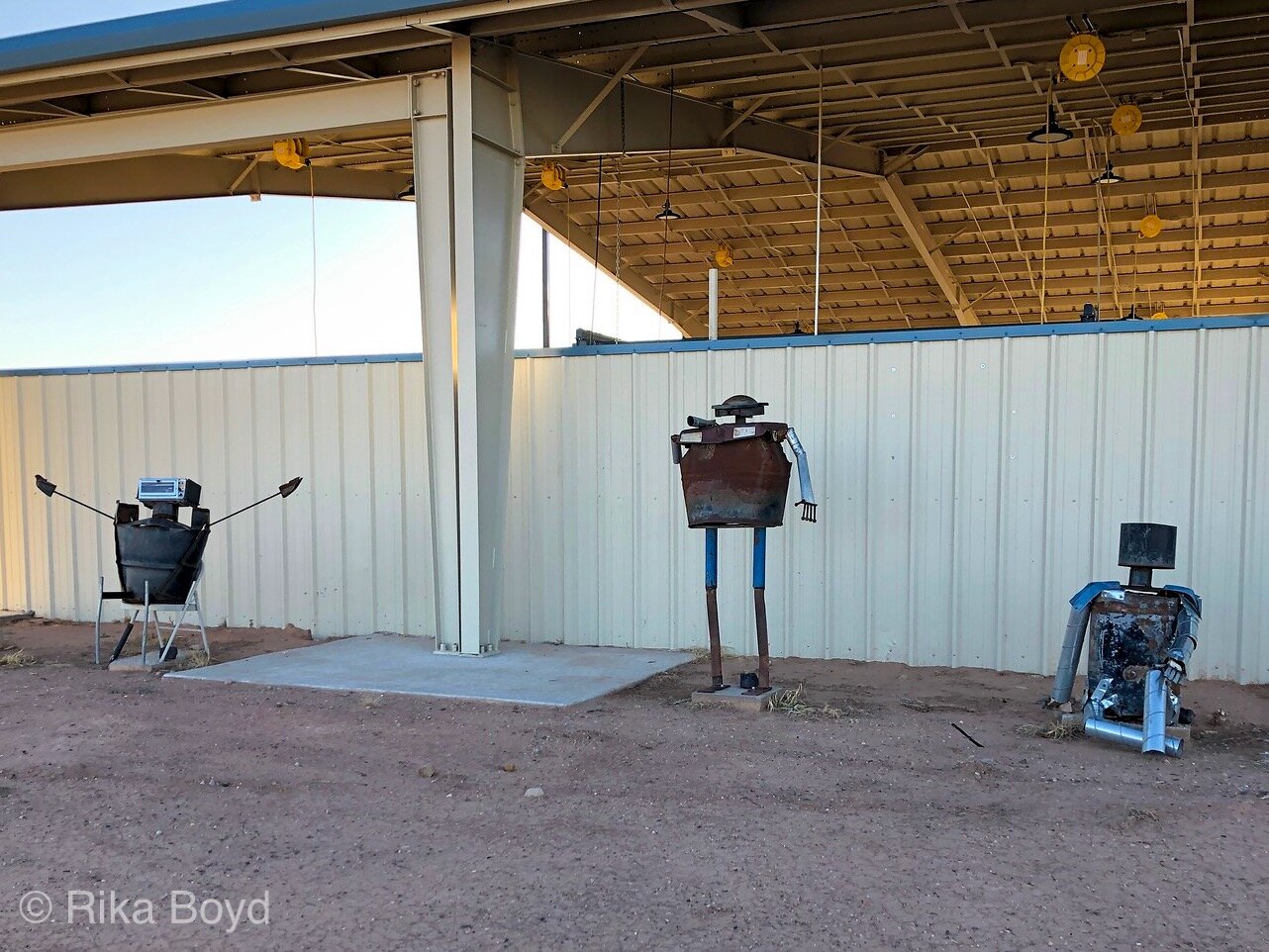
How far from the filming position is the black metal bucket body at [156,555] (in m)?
9.09

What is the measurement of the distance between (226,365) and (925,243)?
43.5ft

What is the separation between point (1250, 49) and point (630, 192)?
10.3 meters

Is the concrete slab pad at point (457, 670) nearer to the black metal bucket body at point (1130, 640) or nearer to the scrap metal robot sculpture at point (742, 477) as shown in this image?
the scrap metal robot sculpture at point (742, 477)

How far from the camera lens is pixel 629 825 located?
5012 millimetres

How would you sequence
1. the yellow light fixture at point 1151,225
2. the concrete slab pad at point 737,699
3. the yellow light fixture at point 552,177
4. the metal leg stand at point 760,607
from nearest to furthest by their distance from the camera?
the concrete slab pad at point 737,699
the metal leg stand at point 760,607
the yellow light fixture at point 552,177
the yellow light fixture at point 1151,225

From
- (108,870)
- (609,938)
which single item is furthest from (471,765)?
(609,938)

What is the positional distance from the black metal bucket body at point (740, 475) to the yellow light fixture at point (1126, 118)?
799cm

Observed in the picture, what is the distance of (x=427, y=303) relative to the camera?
9.20 metres

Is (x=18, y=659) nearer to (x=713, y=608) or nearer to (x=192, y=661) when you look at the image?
(x=192, y=661)

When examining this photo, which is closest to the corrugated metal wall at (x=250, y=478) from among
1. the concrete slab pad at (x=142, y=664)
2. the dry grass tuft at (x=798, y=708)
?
the concrete slab pad at (x=142, y=664)

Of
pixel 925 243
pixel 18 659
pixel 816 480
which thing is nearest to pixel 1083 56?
pixel 816 480

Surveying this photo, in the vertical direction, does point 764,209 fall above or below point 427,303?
above

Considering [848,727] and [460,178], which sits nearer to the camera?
[848,727]

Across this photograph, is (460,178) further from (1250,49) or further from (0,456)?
(1250,49)
